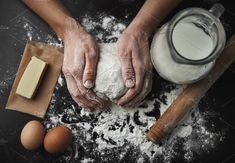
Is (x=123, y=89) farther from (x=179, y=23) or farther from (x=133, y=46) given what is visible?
(x=179, y=23)

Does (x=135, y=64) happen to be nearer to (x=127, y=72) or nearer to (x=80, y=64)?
(x=127, y=72)

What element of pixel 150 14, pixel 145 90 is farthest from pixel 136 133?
pixel 150 14

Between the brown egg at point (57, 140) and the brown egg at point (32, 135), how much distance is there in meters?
0.02

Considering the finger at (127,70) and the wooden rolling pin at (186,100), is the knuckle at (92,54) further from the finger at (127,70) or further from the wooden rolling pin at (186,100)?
the wooden rolling pin at (186,100)

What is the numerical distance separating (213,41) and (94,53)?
1.02 ft

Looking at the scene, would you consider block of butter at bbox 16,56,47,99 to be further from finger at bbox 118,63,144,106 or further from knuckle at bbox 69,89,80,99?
finger at bbox 118,63,144,106

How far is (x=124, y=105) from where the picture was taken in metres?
1.06

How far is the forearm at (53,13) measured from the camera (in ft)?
3.58

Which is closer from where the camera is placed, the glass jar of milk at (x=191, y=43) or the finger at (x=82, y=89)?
the glass jar of milk at (x=191, y=43)

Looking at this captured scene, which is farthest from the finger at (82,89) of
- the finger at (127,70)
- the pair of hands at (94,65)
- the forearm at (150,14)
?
the forearm at (150,14)

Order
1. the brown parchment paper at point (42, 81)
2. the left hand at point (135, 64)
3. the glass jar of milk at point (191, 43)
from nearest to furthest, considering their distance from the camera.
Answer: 1. the glass jar of milk at point (191, 43)
2. the left hand at point (135, 64)
3. the brown parchment paper at point (42, 81)

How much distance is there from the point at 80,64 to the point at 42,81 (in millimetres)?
167

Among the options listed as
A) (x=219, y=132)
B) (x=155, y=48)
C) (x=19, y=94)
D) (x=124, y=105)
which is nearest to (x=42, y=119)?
(x=19, y=94)

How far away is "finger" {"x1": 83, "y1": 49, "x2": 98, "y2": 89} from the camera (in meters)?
0.99
